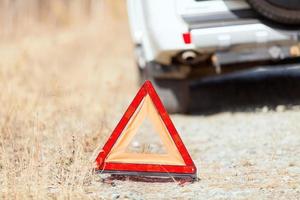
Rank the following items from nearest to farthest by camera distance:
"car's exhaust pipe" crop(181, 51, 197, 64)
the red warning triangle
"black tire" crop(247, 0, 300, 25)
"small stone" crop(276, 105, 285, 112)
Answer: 1. the red warning triangle
2. "black tire" crop(247, 0, 300, 25)
3. "car's exhaust pipe" crop(181, 51, 197, 64)
4. "small stone" crop(276, 105, 285, 112)

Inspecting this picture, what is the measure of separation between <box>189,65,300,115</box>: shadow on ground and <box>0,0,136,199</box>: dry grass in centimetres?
93

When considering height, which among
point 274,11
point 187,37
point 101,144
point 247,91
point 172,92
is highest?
point 274,11

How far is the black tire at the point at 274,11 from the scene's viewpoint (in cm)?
756

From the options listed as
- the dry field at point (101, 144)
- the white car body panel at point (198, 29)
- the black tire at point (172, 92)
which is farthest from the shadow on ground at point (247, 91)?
the white car body panel at point (198, 29)

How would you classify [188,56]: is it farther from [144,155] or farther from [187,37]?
[144,155]

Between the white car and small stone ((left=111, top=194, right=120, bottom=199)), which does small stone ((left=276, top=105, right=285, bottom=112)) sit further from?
small stone ((left=111, top=194, right=120, bottom=199))

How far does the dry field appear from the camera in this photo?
5.13 metres

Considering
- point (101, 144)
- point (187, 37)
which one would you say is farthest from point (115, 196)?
point (187, 37)

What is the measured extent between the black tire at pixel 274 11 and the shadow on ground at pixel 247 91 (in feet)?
3.09

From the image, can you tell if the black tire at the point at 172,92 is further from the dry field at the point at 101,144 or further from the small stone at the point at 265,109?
the small stone at the point at 265,109

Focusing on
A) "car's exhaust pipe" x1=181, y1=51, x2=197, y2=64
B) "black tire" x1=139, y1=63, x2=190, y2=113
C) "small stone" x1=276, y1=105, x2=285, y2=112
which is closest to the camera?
"car's exhaust pipe" x1=181, y1=51, x2=197, y2=64

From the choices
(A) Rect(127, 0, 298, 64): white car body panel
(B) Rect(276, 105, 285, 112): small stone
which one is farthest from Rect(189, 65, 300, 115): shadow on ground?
(A) Rect(127, 0, 298, 64): white car body panel

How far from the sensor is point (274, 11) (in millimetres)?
7582

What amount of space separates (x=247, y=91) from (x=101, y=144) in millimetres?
4165
